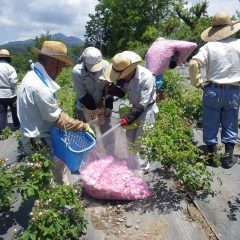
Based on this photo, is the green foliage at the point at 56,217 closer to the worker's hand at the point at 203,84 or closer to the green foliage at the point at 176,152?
the green foliage at the point at 176,152

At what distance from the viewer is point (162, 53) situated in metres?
4.93

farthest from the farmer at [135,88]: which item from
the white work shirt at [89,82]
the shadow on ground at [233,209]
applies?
the shadow on ground at [233,209]

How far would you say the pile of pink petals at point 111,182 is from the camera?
11.7ft

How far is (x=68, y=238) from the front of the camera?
9.57 feet

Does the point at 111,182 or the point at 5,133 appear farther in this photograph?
the point at 5,133

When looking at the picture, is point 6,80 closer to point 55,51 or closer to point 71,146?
point 71,146

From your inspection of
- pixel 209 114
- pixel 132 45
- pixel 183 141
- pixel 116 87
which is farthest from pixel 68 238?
pixel 132 45

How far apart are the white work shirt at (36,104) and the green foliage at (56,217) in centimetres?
57

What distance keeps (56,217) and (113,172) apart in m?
1.03

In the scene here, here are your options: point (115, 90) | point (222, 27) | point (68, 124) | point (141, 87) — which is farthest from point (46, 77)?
point (222, 27)

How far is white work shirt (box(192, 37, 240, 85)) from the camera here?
158 inches

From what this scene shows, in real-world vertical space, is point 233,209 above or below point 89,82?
below

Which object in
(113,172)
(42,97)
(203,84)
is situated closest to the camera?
(42,97)

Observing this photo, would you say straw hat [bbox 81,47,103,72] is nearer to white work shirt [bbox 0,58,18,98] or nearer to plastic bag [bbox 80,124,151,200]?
plastic bag [bbox 80,124,151,200]
